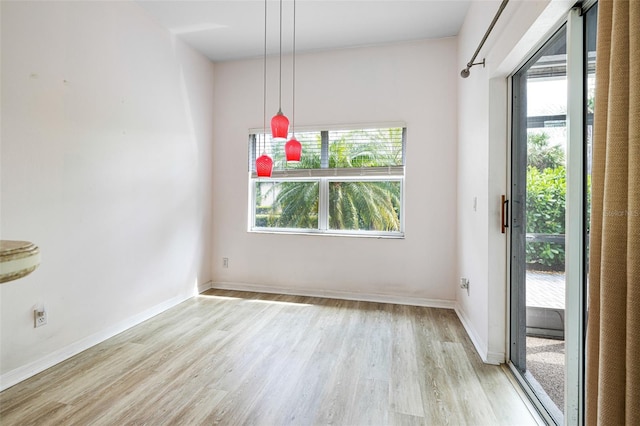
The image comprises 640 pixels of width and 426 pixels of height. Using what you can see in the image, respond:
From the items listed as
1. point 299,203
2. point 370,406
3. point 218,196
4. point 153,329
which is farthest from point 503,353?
point 218,196

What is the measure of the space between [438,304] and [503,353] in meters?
1.20

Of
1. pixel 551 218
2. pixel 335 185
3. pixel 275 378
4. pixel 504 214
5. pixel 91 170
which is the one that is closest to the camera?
pixel 551 218

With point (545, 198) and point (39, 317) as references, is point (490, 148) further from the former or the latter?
point (39, 317)

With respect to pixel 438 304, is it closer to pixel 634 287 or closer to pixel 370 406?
pixel 370 406

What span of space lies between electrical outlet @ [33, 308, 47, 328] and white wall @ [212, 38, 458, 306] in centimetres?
201

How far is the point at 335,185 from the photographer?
3707 mm

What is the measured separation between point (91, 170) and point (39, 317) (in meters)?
1.09

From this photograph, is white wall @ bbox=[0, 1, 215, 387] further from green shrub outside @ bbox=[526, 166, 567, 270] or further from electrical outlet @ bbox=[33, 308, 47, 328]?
green shrub outside @ bbox=[526, 166, 567, 270]

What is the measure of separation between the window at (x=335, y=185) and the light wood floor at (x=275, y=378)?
1.18 meters

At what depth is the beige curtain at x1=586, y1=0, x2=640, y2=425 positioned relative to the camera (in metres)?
0.77

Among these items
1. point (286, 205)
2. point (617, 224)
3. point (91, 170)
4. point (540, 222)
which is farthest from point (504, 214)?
point (91, 170)

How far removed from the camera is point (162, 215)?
3170mm

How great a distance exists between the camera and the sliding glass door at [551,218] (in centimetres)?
137

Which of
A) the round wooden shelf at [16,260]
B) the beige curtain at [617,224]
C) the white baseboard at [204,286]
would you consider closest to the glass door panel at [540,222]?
the beige curtain at [617,224]
